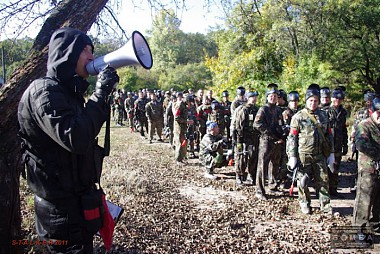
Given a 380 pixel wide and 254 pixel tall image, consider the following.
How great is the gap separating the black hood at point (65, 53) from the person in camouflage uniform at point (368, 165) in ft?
13.3

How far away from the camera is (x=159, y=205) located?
6355 millimetres

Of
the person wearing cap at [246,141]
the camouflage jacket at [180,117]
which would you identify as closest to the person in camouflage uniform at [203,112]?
the camouflage jacket at [180,117]

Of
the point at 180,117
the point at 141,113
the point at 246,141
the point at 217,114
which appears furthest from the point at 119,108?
the point at 246,141

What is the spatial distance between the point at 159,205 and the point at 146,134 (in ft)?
34.5

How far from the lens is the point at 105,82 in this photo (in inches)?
88.2

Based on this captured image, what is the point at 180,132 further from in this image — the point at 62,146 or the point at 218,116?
the point at 62,146

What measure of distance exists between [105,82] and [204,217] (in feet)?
13.8

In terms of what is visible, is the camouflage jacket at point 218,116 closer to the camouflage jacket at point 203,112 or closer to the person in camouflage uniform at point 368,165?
the camouflage jacket at point 203,112

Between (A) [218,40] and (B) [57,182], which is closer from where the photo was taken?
(B) [57,182]

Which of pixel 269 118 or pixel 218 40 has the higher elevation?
pixel 218 40

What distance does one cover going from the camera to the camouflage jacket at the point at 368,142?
15.0 ft

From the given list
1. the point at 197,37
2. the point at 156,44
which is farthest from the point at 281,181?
the point at 197,37

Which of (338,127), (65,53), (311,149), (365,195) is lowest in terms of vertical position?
(365,195)

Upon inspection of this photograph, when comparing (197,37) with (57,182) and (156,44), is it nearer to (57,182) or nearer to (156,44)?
(156,44)
